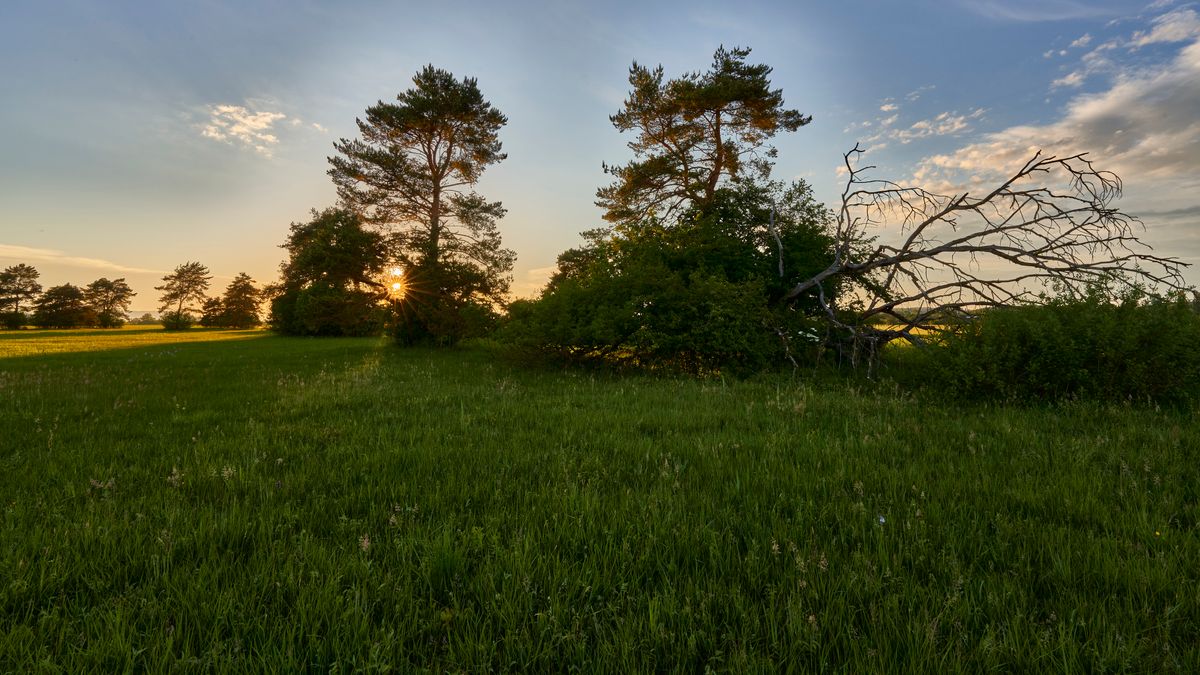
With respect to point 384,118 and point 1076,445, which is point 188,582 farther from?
point 384,118

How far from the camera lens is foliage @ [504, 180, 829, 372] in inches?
498

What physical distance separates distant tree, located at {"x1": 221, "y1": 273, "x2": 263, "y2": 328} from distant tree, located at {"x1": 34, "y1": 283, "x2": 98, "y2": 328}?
64.4ft

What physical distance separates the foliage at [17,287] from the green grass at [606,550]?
117m

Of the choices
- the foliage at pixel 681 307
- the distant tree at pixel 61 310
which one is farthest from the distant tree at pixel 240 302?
the foliage at pixel 681 307

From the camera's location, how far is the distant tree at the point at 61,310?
7896 cm

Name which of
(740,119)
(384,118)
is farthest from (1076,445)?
(384,118)

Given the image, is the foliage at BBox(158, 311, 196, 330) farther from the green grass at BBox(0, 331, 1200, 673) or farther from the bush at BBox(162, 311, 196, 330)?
the green grass at BBox(0, 331, 1200, 673)

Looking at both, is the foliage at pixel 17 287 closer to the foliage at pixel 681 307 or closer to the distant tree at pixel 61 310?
the distant tree at pixel 61 310

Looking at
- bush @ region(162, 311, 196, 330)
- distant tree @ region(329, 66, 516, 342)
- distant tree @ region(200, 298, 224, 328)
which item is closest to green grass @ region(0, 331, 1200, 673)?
distant tree @ region(329, 66, 516, 342)

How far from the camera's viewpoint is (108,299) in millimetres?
92500

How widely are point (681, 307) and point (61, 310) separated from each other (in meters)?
116

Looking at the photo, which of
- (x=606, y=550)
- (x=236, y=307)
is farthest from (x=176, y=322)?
(x=606, y=550)

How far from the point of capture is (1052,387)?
768 cm

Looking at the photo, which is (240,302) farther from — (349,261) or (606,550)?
(606,550)
